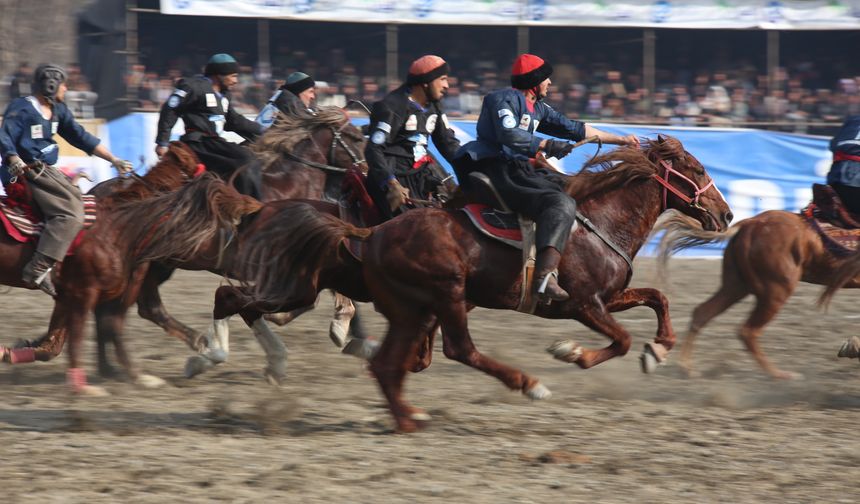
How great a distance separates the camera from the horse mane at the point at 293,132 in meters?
8.68

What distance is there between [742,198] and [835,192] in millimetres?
6791

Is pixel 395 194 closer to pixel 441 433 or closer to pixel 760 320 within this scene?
pixel 441 433

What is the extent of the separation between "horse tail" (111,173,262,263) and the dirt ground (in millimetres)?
908

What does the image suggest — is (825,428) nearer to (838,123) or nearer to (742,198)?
(742,198)

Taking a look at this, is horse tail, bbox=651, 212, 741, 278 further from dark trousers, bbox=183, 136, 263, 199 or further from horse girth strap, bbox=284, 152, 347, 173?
dark trousers, bbox=183, 136, 263, 199

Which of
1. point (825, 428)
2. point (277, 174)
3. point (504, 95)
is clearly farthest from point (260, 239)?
point (825, 428)

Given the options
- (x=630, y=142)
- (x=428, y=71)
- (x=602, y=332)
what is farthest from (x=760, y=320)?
(x=428, y=71)

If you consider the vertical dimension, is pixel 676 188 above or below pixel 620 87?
below

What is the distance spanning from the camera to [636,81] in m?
20.2

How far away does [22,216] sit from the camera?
22.5 ft

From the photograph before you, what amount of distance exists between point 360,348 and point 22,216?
94.1 inches

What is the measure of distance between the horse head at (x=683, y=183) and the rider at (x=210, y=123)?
3067mm

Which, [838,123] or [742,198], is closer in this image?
[742,198]

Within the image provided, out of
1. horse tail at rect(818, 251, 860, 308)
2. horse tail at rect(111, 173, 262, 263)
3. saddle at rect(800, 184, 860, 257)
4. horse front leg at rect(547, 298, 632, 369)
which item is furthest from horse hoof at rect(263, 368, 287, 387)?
saddle at rect(800, 184, 860, 257)
